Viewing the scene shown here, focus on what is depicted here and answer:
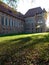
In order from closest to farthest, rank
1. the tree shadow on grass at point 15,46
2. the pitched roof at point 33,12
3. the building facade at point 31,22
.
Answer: the tree shadow on grass at point 15,46
the building facade at point 31,22
the pitched roof at point 33,12

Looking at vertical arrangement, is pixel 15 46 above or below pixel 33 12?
below

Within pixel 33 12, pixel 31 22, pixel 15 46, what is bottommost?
pixel 15 46

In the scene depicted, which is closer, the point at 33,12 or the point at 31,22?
the point at 31,22

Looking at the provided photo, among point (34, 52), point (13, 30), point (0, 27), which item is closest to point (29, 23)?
point (13, 30)

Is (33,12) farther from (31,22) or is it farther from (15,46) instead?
(15,46)

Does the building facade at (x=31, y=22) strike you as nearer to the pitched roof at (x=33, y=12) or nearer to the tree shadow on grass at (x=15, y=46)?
the pitched roof at (x=33, y=12)

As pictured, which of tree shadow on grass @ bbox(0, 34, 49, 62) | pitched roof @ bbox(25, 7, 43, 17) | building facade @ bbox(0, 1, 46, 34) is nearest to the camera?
tree shadow on grass @ bbox(0, 34, 49, 62)

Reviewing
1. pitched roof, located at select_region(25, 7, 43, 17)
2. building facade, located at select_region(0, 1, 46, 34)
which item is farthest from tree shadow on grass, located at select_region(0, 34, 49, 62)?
pitched roof, located at select_region(25, 7, 43, 17)

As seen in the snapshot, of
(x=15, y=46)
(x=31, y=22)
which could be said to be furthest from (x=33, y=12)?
(x=15, y=46)

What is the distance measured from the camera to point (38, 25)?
4262cm

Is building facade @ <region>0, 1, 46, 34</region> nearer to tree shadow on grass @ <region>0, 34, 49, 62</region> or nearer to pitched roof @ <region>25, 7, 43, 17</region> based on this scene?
pitched roof @ <region>25, 7, 43, 17</region>

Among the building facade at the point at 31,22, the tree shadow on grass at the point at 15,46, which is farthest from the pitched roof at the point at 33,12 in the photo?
the tree shadow on grass at the point at 15,46

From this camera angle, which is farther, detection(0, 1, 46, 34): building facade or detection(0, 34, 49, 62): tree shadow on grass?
detection(0, 1, 46, 34): building facade

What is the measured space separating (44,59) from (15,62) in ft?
4.13
